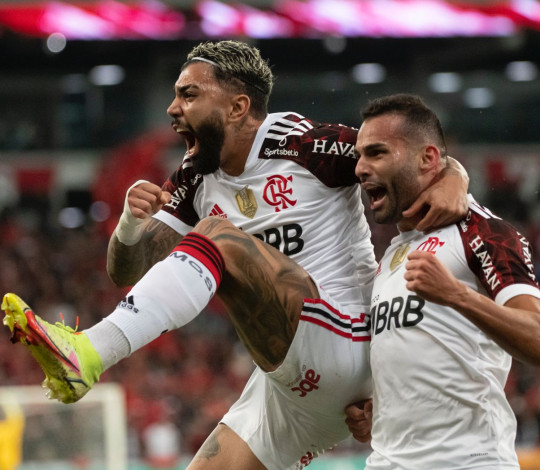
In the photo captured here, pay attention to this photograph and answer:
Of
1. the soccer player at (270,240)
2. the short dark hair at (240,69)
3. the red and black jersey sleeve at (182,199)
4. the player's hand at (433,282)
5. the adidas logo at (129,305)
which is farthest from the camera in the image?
the red and black jersey sleeve at (182,199)

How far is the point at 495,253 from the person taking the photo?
3.20 m

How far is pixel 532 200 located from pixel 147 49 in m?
7.33

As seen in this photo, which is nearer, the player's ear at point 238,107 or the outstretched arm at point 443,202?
Answer: the outstretched arm at point 443,202

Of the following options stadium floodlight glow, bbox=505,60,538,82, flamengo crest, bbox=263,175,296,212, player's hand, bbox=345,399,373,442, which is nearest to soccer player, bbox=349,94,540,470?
player's hand, bbox=345,399,373,442

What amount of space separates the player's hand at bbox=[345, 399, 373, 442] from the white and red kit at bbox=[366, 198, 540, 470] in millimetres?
299

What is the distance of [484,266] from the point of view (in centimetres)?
323

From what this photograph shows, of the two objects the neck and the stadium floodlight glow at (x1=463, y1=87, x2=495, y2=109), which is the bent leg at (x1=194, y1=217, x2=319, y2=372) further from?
the stadium floodlight glow at (x1=463, y1=87, x2=495, y2=109)

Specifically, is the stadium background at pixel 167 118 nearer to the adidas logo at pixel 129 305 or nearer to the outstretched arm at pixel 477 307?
the adidas logo at pixel 129 305

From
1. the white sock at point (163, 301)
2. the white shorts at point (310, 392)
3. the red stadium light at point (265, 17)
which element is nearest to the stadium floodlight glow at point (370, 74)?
the red stadium light at point (265, 17)

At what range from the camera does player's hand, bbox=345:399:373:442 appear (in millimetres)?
3744

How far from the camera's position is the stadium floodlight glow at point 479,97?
17.7 meters

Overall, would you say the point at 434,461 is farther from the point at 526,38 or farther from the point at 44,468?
the point at 526,38

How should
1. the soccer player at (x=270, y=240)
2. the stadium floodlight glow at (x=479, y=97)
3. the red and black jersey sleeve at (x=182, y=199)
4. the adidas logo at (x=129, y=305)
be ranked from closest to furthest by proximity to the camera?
the adidas logo at (x=129, y=305) < the soccer player at (x=270, y=240) < the red and black jersey sleeve at (x=182, y=199) < the stadium floodlight glow at (x=479, y=97)

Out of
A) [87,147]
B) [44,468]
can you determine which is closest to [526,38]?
[87,147]
